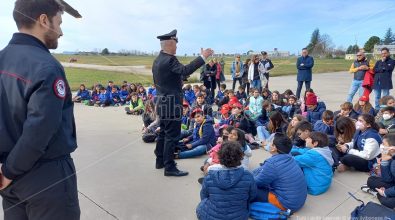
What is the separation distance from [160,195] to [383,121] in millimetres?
3937

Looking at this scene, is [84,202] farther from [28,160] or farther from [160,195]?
[28,160]

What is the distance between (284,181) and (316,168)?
2.38 ft

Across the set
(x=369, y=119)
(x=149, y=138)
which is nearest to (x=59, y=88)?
(x=369, y=119)

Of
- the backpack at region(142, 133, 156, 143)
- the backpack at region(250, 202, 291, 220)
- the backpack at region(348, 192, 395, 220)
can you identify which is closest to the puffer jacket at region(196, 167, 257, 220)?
the backpack at region(250, 202, 291, 220)

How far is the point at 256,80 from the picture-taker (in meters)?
10.8

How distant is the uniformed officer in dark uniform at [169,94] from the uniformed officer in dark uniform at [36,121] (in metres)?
2.30

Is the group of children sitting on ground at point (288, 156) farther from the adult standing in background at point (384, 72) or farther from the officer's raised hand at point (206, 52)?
the adult standing in background at point (384, 72)

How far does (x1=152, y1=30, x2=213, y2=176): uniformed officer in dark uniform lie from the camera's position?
3992 millimetres

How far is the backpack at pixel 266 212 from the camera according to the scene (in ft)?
9.95

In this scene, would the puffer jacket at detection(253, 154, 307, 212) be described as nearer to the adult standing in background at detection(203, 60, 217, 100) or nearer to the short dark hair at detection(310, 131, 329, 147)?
the short dark hair at detection(310, 131, 329, 147)

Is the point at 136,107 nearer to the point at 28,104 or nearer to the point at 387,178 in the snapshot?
the point at 387,178

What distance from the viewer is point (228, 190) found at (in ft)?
9.23

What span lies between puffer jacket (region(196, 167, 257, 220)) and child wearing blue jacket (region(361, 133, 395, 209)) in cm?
148

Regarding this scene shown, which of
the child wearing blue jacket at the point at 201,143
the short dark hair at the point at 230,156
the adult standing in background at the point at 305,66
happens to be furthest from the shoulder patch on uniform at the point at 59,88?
the adult standing in background at the point at 305,66
